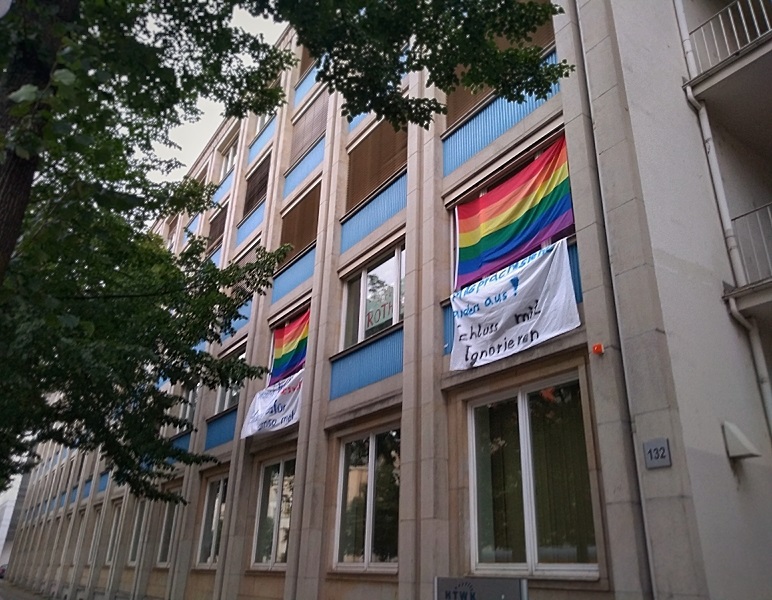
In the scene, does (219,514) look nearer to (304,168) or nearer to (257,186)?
(304,168)

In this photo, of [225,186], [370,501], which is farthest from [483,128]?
[225,186]

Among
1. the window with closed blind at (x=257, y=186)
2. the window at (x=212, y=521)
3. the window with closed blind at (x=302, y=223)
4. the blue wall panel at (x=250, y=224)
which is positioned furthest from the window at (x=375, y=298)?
the window with closed blind at (x=257, y=186)

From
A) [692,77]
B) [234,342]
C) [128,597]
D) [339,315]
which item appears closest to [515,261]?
[692,77]

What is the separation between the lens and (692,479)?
20.6ft

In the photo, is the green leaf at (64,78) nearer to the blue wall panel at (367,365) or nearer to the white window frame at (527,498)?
the white window frame at (527,498)

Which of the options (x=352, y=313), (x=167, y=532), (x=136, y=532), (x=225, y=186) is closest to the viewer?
(x=352, y=313)

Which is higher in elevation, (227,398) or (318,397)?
(227,398)

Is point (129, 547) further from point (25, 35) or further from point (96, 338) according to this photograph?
point (25, 35)

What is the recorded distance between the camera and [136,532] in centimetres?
2252

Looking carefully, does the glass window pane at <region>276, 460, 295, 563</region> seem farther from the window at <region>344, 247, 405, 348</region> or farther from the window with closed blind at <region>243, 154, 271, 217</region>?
the window with closed blind at <region>243, 154, 271, 217</region>

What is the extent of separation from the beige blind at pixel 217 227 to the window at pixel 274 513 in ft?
35.3

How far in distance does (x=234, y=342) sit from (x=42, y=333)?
28.1 feet

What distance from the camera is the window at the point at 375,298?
1191cm

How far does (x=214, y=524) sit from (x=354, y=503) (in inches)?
267
